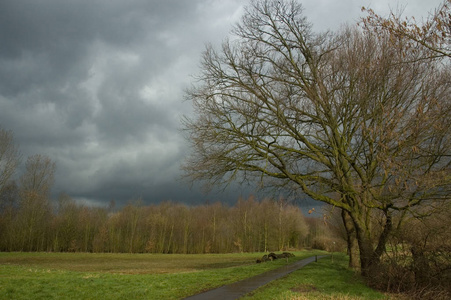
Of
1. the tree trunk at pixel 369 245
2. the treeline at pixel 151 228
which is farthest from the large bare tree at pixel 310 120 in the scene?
the treeline at pixel 151 228

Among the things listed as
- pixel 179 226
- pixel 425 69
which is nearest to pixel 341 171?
pixel 425 69

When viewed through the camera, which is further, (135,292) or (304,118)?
(304,118)

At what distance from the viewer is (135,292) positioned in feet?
38.9

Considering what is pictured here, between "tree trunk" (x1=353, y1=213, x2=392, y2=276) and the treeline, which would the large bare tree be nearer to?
"tree trunk" (x1=353, y1=213, x2=392, y2=276)

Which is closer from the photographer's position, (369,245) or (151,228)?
(369,245)

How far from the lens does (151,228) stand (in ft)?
221

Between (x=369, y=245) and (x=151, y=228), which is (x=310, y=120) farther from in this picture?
(x=151, y=228)

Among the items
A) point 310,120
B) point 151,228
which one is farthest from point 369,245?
point 151,228

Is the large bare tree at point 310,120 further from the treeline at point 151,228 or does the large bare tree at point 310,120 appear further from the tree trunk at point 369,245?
the treeline at point 151,228

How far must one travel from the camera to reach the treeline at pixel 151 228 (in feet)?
179

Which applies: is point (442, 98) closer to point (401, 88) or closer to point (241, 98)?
point (401, 88)

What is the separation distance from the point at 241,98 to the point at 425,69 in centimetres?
661

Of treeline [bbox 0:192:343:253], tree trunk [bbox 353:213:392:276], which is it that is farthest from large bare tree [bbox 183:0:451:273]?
treeline [bbox 0:192:343:253]

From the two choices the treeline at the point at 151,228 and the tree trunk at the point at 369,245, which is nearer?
the tree trunk at the point at 369,245
